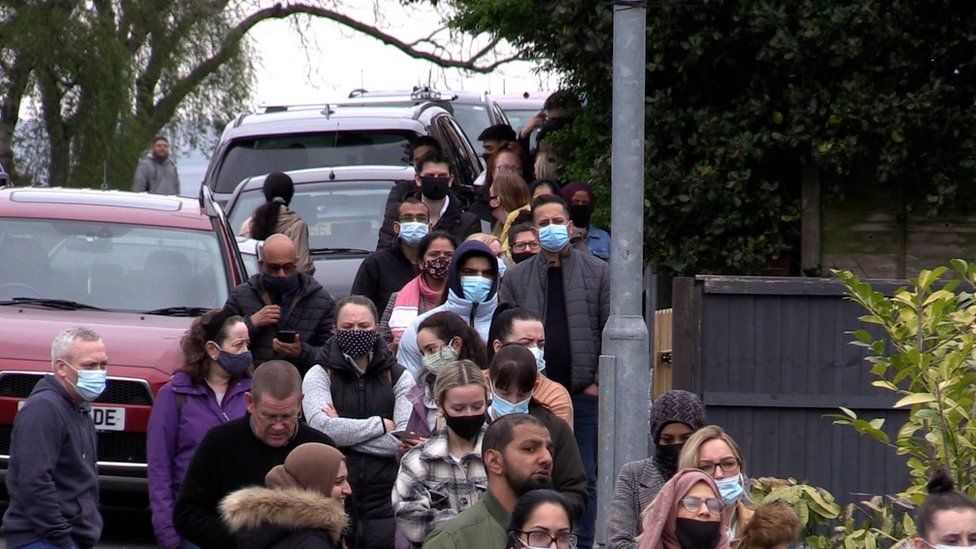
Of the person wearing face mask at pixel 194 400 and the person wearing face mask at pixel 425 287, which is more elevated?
the person wearing face mask at pixel 425 287

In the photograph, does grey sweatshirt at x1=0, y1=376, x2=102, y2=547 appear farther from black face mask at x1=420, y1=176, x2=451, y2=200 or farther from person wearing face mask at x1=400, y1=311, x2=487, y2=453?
black face mask at x1=420, y1=176, x2=451, y2=200

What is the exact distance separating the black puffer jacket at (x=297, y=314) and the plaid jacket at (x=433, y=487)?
9.20 ft

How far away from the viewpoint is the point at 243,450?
7883 mm

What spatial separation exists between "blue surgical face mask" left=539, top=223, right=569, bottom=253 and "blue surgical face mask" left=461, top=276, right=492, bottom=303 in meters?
0.67

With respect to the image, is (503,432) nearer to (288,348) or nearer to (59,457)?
(59,457)

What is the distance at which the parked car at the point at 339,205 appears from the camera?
48.9ft

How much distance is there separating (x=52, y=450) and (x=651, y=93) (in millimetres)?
6368

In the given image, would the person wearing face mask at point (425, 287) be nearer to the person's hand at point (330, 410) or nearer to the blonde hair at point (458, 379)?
the person's hand at point (330, 410)

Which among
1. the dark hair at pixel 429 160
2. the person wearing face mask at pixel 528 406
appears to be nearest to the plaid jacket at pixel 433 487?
the person wearing face mask at pixel 528 406

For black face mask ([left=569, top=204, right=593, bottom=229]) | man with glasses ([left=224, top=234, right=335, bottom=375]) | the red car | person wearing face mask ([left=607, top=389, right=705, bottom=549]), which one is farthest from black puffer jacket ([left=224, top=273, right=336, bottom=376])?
person wearing face mask ([left=607, top=389, right=705, bottom=549])

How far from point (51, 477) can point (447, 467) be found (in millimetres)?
Result: 1797

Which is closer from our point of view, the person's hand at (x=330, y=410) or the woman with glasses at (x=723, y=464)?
the woman with glasses at (x=723, y=464)

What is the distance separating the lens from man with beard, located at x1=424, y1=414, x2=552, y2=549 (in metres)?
6.70

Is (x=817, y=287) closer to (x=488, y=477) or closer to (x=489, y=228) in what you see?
(x=488, y=477)
